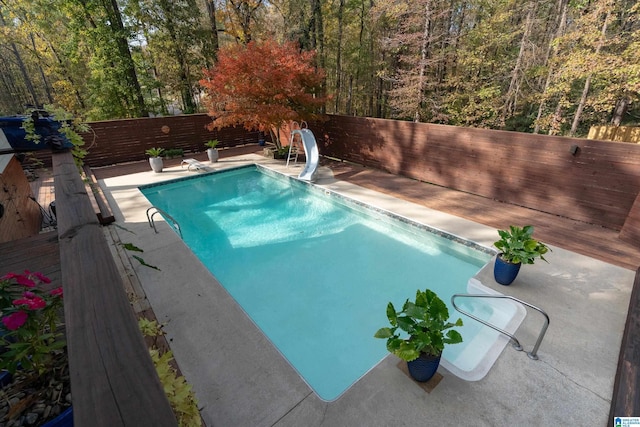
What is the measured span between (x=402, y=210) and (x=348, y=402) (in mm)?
4273

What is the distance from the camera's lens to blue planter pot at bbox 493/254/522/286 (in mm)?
3535

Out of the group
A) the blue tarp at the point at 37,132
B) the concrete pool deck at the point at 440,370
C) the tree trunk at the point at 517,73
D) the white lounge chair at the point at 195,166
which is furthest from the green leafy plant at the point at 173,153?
the tree trunk at the point at 517,73

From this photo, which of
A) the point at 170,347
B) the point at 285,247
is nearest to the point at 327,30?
the point at 285,247

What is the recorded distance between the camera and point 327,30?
1653 cm

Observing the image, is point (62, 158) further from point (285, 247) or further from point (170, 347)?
point (285, 247)

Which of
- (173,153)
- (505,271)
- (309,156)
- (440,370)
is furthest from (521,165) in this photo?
(173,153)

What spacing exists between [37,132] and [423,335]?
4.67 metres

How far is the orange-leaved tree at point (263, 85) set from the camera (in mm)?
8016

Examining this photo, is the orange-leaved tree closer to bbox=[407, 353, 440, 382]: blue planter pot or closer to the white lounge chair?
the white lounge chair

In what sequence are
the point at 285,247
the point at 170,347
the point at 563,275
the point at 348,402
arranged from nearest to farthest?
the point at 348,402, the point at 170,347, the point at 563,275, the point at 285,247

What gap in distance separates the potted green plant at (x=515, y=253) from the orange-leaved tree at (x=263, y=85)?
673 centimetres

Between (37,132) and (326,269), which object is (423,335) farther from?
(37,132)

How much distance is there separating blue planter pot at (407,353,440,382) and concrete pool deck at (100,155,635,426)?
97mm

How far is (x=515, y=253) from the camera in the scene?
3496 mm
